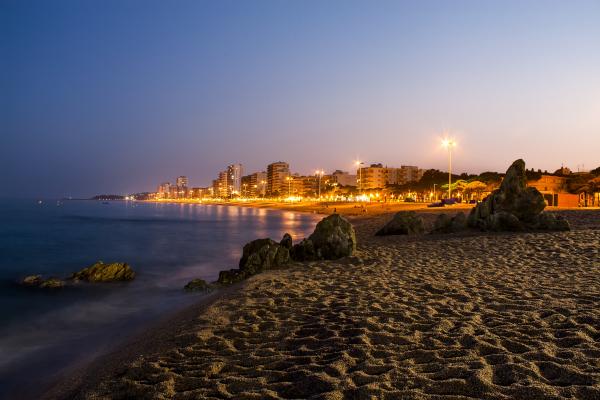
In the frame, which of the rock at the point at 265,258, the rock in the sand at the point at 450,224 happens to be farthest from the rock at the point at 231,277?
the rock in the sand at the point at 450,224

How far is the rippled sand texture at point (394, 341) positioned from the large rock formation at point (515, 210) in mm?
7650

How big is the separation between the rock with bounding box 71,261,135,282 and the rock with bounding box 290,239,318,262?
6805 mm

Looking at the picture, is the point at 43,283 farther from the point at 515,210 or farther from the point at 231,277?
the point at 515,210

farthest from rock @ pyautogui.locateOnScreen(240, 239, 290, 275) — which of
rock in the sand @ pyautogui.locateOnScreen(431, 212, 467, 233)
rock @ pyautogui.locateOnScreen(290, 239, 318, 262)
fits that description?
rock in the sand @ pyautogui.locateOnScreen(431, 212, 467, 233)

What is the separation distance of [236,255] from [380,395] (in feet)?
68.4

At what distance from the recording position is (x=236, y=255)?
23641 mm

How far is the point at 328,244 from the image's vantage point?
12891 millimetres

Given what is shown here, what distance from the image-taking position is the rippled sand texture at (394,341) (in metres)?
3.60

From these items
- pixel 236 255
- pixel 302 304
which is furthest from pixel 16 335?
pixel 236 255

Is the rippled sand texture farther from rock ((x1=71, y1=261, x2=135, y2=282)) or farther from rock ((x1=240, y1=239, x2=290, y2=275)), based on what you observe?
rock ((x1=71, y1=261, x2=135, y2=282))

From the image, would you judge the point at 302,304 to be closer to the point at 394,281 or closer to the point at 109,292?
the point at 394,281

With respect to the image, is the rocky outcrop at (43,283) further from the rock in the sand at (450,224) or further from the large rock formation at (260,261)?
the rock in the sand at (450,224)

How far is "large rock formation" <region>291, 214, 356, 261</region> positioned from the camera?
12.8 metres

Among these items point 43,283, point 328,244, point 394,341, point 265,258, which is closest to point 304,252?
point 328,244
